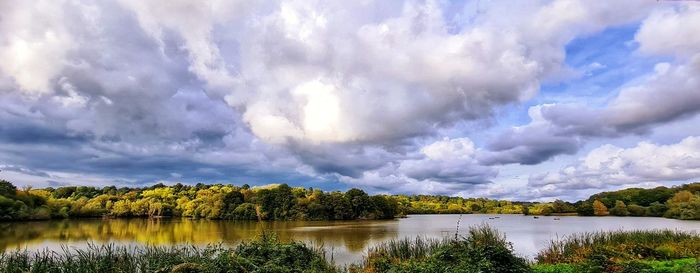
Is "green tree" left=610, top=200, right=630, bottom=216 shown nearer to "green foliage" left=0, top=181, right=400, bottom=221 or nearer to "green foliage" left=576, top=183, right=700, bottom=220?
"green foliage" left=576, top=183, right=700, bottom=220

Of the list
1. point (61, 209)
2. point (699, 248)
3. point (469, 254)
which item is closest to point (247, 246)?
point (469, 254)

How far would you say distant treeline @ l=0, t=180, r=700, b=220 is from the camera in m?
81.8

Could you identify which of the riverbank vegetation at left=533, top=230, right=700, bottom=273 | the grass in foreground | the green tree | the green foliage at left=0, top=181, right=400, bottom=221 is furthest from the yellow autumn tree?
the grass in foreground

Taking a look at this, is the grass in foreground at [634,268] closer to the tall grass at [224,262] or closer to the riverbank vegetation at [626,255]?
the riverbank vegetation at [626,255]

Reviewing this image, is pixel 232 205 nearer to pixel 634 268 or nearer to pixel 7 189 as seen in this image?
pixel 7 189

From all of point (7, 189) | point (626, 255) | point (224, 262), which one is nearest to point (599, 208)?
point (626, 255)

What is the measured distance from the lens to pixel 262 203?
93000 millimetres

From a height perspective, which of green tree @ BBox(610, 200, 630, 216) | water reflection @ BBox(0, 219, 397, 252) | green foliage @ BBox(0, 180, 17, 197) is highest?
green foliage @ BBox(0, 180, 17, 197)

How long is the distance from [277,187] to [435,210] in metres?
64.7

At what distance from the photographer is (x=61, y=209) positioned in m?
85.9

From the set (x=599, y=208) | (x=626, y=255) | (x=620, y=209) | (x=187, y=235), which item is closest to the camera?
(x=626, y=255)

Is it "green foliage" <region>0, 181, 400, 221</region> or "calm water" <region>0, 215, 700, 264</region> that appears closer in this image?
"calm water" <region>0, 215, 700, 264</region>

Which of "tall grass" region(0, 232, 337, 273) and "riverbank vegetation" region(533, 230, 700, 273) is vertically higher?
"tall grass" region(0, 232, 337, 273)

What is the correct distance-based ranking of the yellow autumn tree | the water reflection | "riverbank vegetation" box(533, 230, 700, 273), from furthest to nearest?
the yellow autumn tree
the water reflection
"riverbank vegetation" box(533, 230, 700, 273)
